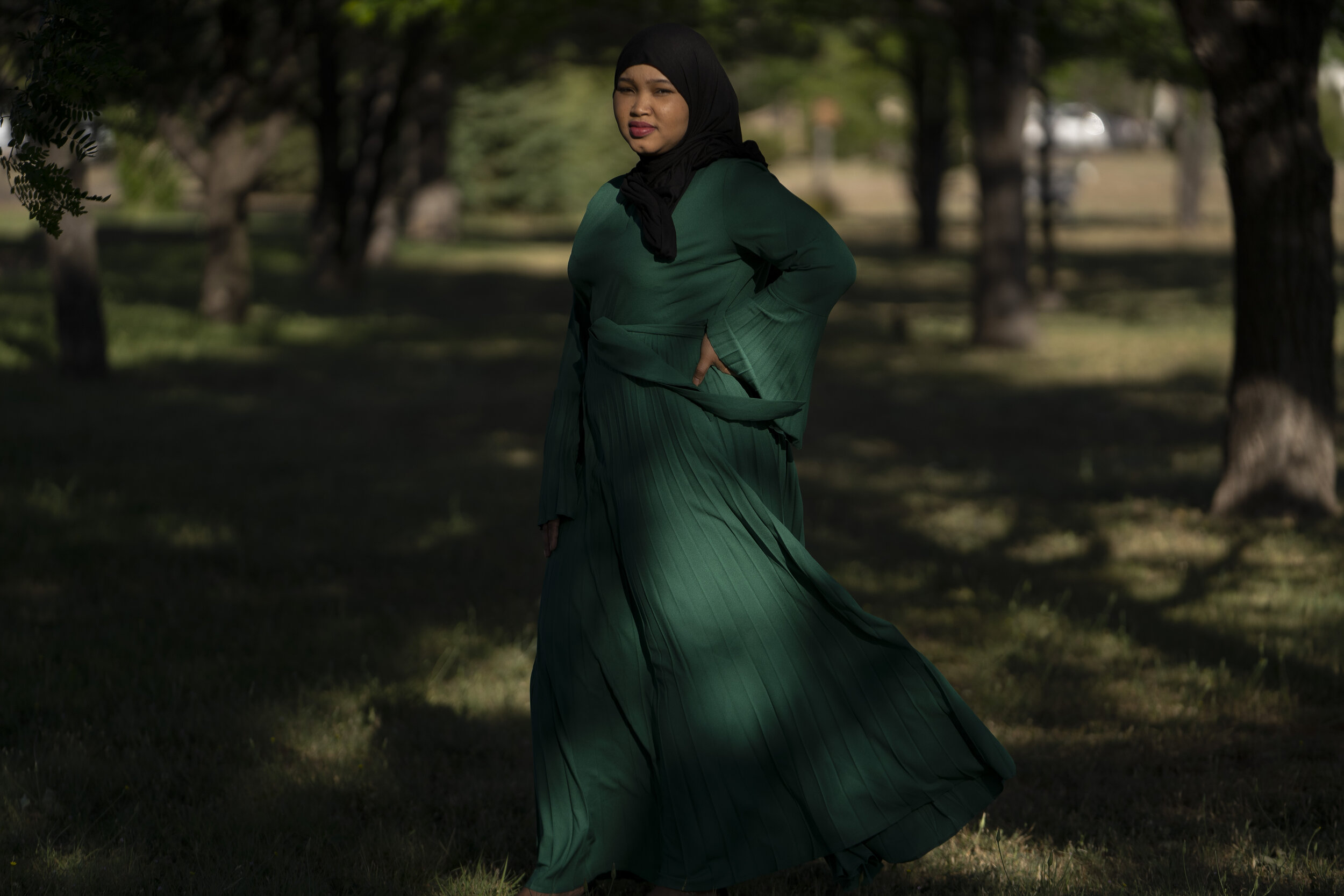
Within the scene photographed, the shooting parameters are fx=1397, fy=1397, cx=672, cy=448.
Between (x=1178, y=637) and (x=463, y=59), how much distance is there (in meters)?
25.2

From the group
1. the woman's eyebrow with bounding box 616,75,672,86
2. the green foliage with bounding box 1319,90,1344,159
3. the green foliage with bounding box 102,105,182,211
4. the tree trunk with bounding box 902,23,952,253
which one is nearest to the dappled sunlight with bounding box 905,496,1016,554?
the woman's eyebrow with bounding box 616,75,672,86

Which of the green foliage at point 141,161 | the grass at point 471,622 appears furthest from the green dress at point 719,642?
the green foliage at point 141,161

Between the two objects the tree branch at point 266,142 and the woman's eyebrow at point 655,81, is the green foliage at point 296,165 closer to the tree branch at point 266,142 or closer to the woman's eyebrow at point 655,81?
the tree branch at point 266,142

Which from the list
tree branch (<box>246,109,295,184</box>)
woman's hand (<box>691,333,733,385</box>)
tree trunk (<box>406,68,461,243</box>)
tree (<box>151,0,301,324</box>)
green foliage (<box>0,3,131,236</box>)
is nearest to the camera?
woman's hand (<box>691,333,733,385</box>)

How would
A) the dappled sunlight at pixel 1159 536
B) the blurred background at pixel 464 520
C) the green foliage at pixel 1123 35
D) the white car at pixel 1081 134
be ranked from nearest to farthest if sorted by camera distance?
the blurred background at pixel 464 520
the dappled sunlight at pixel 1159 536
the green foliage at pixel 1123 35
the white car at pixel 1081 134

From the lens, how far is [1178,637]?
611 centimetres

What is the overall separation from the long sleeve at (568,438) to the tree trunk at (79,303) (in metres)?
10.8

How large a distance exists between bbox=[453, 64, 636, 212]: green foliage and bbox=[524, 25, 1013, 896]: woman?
4453cm

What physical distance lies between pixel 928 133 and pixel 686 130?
34.1 metres

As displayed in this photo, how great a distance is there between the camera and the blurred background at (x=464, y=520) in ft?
13.5

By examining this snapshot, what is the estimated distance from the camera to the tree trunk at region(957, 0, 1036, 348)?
1648 centimetres

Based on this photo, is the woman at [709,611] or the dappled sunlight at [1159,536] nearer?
the woman at [709,611]

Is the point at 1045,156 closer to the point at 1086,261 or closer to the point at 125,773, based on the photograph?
the point at 1086,261

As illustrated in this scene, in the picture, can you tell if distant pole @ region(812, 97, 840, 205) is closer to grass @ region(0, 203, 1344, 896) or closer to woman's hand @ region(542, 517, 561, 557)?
grass @ region(0, 203, 1344, 896)
